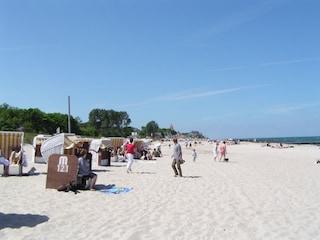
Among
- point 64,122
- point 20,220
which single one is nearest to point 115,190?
point 20,220

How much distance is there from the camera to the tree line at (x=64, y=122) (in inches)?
2571

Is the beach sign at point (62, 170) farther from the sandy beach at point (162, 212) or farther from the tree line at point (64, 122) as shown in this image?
the tree line at point (64, 122)

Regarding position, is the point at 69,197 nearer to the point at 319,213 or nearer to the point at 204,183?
the point at 204,183

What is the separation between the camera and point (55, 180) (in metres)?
9.62

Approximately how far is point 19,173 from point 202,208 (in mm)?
7685

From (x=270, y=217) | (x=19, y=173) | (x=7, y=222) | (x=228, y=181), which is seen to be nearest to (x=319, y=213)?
(x=270, y=217)

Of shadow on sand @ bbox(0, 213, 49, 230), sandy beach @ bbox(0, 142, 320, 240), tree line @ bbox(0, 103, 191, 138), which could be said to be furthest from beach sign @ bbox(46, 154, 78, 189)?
tree line @ bbox(0, 103, 191, 138)

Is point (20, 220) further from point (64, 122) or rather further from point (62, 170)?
point (64, 122)

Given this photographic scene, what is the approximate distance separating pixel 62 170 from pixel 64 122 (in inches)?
2983

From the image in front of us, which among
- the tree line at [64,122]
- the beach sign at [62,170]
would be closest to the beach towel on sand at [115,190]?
the beach sign at [62,170]

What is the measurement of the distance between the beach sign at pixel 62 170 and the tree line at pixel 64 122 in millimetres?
25387

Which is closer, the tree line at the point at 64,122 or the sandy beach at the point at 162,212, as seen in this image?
the sandy beach at the point at 162,212

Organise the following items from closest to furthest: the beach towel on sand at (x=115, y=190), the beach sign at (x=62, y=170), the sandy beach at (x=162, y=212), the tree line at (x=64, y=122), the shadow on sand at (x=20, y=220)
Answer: the sandy beach at (x=162, y=212) < the shadow on sand at (x=20, y=220) < the beach towel on sand at (x=115, y=190) < the beach sign at (x=62, y=170) < the tree line at (x=64, y=122)

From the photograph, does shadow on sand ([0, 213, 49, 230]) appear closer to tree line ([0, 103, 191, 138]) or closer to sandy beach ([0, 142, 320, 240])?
sandy beach ([0, 142, 320, 240])
